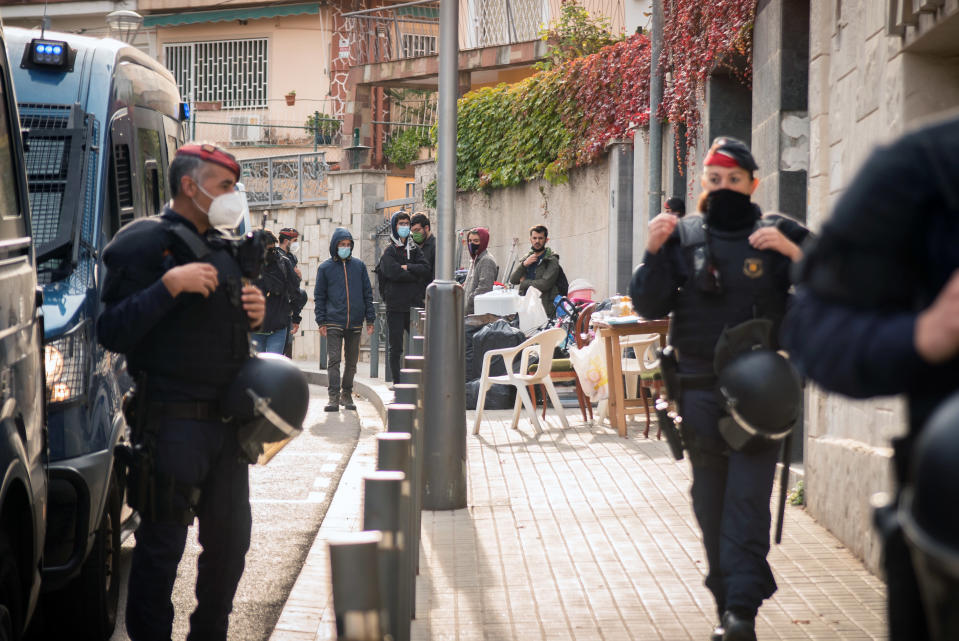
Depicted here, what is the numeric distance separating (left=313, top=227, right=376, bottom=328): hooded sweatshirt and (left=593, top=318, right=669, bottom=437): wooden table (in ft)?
11.6

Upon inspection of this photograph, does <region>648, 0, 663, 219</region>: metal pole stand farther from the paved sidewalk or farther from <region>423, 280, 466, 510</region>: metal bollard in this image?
<region>423, 280, 466, 510</region>: metal bollard

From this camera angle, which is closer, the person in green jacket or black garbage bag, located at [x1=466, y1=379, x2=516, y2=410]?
black garbage bag, located at [x1=466, y1=379, x2=516, y2=410]

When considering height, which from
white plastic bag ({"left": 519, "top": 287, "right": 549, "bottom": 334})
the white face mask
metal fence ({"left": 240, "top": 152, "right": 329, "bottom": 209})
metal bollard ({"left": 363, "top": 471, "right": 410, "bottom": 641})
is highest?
metal fence ({"left": 240, "top": 152, "right": 329, "bottom": 209})

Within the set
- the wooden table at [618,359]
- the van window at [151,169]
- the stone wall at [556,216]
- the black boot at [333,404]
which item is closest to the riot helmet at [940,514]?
the van window at [151,169]

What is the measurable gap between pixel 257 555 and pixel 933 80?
4363 mm

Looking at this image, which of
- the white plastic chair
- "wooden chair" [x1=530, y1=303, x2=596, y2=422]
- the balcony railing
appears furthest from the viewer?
the balcony railing

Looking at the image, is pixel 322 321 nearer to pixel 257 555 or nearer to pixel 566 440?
pixel 566 440

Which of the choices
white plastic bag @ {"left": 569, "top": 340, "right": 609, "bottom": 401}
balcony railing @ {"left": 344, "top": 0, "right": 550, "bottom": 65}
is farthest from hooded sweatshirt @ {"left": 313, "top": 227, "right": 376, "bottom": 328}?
balcony railing @ {"left": 344, "top": 0, "right": 550, "bottom": 65}

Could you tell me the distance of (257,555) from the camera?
7434mm

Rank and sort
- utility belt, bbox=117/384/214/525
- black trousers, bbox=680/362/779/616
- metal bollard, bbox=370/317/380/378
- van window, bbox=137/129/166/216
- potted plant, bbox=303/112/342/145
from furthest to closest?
potted plant, bbox=303/112/342/145 → metal bollard, bbox=370/317/380/378 → van window, bbox=137/129/166/216 → black trousers, bbox=680/362/779/616 → utility belt, bbox=117/384/214/525

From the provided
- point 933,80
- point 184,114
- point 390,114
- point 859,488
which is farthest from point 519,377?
point 390,114

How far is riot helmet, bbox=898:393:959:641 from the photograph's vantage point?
1805 mm

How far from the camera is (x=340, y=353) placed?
47.8ft

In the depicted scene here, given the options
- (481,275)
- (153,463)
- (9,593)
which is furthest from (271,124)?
(9,593)
